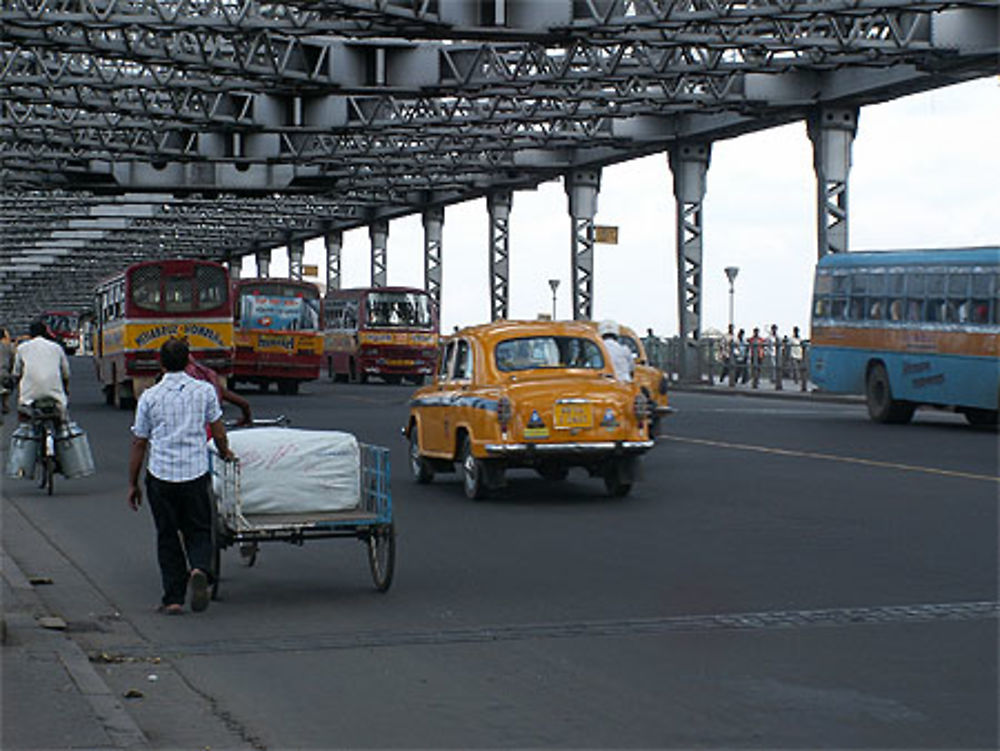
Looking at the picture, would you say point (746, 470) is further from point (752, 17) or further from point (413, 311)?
point (413, 311)

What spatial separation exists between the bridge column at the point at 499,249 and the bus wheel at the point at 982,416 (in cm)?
4448

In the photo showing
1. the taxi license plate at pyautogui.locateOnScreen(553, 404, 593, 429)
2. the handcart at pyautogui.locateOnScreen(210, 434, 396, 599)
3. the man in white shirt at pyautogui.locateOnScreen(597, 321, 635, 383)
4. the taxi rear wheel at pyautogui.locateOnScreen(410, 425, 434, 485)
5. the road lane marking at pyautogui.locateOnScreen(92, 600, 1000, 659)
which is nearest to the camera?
the road lane marking at pyautogui.locateOnScreen(92, 600, 1000, 659)

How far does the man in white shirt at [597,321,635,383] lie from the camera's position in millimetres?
21297

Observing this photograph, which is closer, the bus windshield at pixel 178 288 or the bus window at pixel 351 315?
the bus windshield at pixel 178 288

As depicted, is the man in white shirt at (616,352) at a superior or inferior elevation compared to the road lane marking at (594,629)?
superior

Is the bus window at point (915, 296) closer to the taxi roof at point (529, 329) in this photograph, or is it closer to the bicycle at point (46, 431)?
the taxi roof at point (529, 329)

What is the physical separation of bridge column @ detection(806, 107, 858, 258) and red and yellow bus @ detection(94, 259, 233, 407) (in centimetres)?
1524

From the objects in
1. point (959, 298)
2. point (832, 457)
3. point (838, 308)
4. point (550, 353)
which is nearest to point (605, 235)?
point (838, 308)

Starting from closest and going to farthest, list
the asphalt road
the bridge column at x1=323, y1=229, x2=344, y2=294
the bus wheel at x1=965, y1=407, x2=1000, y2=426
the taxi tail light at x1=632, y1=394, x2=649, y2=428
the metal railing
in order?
the asphalt road → the taxi tail light at x1=632, y1=394, x2=649, y2=428 → the bus wheel at x1=965, y1=407, x2=1000, y2=426 → the metal railing → the bridge column at x1=323, y1=229, x2=344, y2=294

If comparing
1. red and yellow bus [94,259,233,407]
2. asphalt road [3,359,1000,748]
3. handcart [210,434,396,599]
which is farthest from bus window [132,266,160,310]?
handcart [210,434,396,599]

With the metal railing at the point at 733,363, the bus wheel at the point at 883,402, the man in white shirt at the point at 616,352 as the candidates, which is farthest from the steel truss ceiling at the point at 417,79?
the man in white shirt at the point at 616,352

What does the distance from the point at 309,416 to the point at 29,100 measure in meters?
15.7

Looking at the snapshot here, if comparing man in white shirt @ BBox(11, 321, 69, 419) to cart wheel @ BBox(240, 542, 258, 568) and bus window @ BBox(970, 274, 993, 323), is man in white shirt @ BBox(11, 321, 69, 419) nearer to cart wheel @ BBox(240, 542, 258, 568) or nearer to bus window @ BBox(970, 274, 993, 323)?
cart wheel @ BBox(240, 542, 258, 568)

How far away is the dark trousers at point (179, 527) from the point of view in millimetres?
11469
